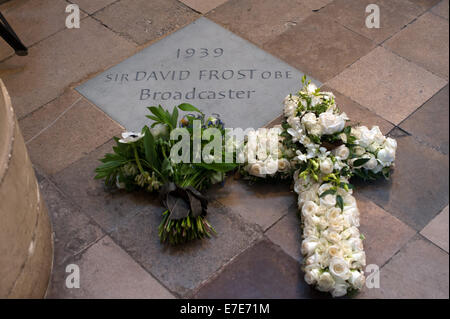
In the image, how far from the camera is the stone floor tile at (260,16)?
494 centimetres

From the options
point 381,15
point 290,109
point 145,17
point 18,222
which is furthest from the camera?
point 145,17

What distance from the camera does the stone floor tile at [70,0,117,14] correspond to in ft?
17.4

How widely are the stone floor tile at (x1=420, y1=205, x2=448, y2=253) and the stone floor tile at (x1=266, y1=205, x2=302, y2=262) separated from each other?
781mm

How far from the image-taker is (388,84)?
14.4 ft

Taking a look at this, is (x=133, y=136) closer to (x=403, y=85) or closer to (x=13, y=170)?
(x=13, y=170)

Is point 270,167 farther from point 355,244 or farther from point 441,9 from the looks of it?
point 441,9

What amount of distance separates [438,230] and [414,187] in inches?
14.9

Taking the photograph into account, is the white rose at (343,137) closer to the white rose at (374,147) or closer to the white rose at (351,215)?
the white rose at (374,147)

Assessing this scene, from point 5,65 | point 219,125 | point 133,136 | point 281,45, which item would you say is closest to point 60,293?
point 133,136

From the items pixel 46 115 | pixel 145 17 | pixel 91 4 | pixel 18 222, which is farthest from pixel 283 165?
pixel 91 4

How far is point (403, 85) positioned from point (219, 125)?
1670 mm

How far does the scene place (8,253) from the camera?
2.68m

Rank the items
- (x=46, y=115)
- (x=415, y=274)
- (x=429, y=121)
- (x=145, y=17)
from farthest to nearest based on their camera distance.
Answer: (x=145, y=17) < (x=46, y=115) < (x=429, y=121) < (x=415, y=274)

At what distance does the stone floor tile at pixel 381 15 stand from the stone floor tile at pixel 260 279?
98.5 inches
